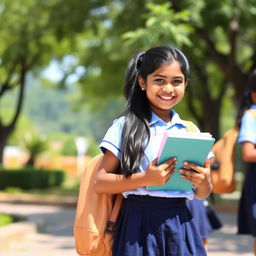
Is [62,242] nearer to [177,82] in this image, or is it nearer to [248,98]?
[248,98]

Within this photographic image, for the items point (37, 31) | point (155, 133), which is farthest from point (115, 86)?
point (155, 133)

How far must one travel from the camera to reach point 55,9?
13.0 metres

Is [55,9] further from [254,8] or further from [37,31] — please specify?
[254,8]

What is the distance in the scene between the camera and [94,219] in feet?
8.26

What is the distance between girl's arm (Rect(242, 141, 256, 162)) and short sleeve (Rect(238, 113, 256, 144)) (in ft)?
0.08

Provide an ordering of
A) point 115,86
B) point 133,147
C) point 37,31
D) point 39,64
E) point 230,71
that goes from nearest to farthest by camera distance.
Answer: point 133,147
point 230,71
point 37,31
point 39,64
point 115,86

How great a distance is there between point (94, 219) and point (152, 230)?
0.82 feet

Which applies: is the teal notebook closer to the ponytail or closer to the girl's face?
the ponytail

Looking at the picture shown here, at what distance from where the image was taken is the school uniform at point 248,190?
11.6ft

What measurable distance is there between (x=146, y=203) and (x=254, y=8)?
7.82m

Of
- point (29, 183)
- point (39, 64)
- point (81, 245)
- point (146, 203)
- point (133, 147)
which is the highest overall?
point (39, 64)

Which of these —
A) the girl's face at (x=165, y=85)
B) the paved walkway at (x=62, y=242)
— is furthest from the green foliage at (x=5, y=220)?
the girl's face at (x=165, y=85)

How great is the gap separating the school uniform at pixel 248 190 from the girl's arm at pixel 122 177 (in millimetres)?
1219

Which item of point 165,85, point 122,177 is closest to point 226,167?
point 165,85
